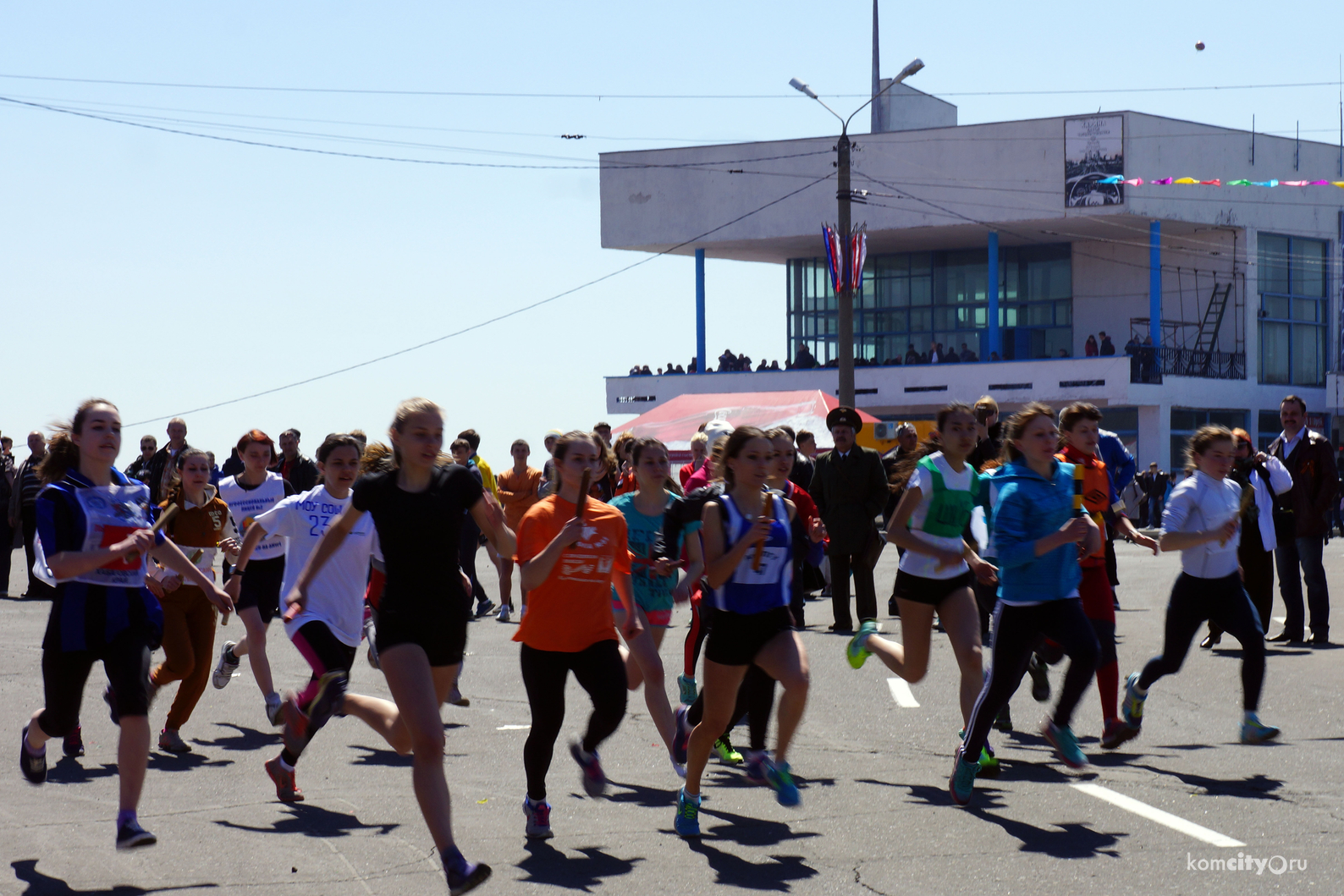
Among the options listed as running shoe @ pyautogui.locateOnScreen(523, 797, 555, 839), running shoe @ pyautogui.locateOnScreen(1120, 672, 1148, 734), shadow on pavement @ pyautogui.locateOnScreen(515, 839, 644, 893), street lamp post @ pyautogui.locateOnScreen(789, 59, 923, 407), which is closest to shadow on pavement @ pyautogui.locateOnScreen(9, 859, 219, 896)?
shadow on pavement @ pyautogui.locateOnScreen(515, 839, 644, 893)

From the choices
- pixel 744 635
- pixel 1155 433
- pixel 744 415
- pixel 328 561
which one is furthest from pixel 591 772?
pixel 1155 433

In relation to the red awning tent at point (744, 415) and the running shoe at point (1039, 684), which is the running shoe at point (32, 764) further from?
the red awning tent at point (744, 415)

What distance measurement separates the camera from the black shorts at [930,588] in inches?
286

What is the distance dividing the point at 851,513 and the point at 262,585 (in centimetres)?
662

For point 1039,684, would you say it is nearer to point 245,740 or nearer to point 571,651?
point 571,651

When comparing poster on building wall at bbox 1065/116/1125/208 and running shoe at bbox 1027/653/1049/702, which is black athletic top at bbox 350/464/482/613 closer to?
running shoe at bbox 1027/653/1049/702

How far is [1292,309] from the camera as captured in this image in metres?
50.8

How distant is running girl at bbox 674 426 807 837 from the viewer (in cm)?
612

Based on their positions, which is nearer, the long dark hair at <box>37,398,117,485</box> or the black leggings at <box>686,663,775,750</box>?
the long dark hair at <box>37,398,117,485</box>

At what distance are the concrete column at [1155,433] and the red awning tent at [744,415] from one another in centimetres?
1450

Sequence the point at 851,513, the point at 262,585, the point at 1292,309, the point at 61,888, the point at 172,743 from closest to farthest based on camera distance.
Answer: the point at 61,888 → the point at 172,743 → the point at 262,585 → the point at 851,513 → the point at 1292,309

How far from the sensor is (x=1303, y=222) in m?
49.8

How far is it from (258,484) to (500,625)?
20.1ft

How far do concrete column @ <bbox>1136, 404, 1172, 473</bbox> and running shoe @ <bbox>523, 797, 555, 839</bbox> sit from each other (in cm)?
4259
